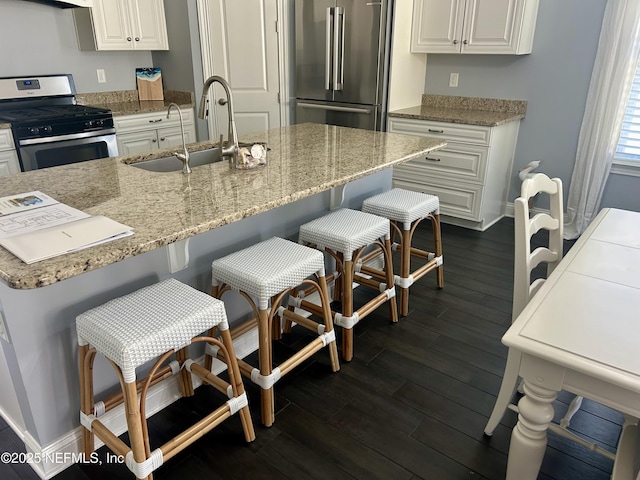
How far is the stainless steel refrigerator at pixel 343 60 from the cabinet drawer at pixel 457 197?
0.69 meters

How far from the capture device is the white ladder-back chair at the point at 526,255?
152 centimetres

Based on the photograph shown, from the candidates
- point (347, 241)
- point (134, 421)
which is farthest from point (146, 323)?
point (347, 241)

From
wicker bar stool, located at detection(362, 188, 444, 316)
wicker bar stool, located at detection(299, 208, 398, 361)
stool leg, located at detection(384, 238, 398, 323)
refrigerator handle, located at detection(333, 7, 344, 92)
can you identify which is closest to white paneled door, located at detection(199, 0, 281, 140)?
refrigerator handle, located at detection(333, 7, 344, 92)

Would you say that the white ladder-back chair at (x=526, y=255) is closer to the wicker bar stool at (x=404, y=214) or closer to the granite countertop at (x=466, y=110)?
the wicker bar stool at (x=404, y=214)

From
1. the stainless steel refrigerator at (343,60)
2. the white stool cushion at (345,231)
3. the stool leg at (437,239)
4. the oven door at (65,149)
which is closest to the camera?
the white stool cushion at (345,231)

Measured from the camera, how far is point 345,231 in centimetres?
214

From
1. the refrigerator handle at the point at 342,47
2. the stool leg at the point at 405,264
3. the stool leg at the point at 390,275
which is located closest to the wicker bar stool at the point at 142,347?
the stool leg at the point at 390,275

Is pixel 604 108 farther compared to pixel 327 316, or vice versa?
pixel 604 108

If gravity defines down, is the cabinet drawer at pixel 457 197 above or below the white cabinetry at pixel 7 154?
below

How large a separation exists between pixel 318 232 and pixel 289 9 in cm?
280

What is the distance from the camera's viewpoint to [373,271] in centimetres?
263

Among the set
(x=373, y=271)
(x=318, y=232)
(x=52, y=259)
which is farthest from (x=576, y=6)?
(x=52, y=259)

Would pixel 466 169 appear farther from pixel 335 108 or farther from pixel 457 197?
pixel 335 108

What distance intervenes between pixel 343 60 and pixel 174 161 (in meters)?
2.17
